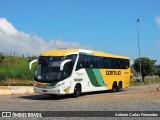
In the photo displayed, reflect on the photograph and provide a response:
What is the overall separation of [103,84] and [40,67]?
762cm

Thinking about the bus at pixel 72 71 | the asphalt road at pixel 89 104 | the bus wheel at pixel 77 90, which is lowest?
the asphalt road at pixel 89 104

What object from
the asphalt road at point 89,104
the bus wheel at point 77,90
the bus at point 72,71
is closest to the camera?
the asphalt road at point 89,104

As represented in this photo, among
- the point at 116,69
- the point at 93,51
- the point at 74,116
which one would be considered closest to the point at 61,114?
the point at 74,116

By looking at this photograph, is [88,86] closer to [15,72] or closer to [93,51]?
[93,51]

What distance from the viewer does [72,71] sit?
25.4 meters

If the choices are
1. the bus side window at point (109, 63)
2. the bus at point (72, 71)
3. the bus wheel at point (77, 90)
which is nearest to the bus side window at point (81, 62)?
the bus at point (72, 71)

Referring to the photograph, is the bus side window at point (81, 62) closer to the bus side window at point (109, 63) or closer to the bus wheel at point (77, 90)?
the bus wheel at point (77, 90)

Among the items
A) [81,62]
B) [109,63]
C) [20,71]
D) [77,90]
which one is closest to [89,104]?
[77,90]

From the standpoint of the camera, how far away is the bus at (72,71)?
2455 centimetres

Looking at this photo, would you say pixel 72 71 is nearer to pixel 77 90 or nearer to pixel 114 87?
pixel 77 90

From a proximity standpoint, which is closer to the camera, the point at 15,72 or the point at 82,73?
the point at 82,73

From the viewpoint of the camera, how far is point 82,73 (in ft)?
88.6

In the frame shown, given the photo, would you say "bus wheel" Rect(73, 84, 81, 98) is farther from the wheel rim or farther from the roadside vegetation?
the roadside vegetation

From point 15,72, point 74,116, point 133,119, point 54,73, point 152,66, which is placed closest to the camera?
point 133,119
